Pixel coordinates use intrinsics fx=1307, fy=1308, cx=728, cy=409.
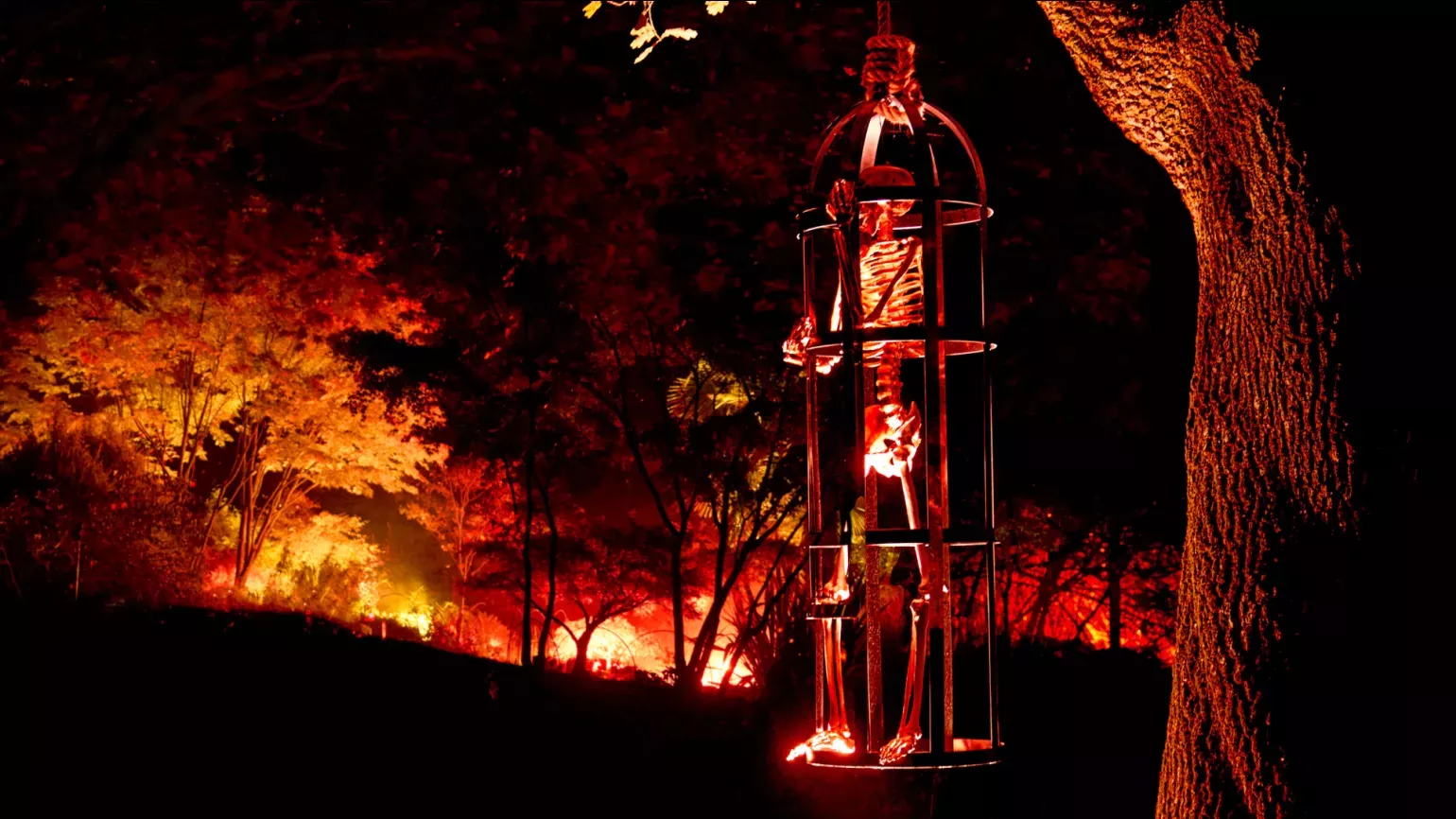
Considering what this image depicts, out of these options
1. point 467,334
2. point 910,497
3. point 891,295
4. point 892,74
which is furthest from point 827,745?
point 467,334

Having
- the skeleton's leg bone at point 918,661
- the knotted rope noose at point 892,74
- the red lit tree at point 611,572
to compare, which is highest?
the knotted rope noose at point 892,74

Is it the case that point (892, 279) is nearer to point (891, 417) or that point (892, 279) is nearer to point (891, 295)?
point (891, 295)

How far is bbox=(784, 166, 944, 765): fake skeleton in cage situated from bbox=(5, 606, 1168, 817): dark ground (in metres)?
4.93

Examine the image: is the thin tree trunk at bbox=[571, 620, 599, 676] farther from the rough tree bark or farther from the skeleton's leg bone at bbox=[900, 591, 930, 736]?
the skeleton's leg bone at bbox=[900, 591, 930, 736]

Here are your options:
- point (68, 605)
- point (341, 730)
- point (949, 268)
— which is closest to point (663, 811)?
point (341, 730)

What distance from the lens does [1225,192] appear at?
10.1 feet

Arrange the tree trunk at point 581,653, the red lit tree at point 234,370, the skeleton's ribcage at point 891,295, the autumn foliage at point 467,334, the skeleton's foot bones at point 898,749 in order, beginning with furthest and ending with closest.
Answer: the red lit tree at point 234,370, the tree trunk at point 581,653, the autumn foliage at point 467,334, the skeleton's ribcage at point 891,295, the skeleton's foot bones at point 898,749

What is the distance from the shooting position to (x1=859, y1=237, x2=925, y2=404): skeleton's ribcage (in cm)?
276

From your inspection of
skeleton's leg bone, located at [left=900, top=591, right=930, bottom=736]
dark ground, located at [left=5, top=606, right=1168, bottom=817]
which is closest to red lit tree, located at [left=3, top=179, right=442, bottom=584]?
dark ground, located at [left=5, top=606, right=1168, bottom=817]

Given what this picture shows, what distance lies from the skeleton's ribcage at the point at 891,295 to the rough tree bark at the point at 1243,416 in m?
0.83

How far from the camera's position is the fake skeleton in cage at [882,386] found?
2646mm

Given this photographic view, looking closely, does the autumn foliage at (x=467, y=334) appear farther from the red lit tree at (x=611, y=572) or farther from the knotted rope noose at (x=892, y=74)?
the knotted rope noose at (x=892, y=74)

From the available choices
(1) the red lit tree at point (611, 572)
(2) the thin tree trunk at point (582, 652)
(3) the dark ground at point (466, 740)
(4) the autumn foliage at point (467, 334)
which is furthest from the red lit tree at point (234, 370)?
(3) the dark ground at point (466, 740)

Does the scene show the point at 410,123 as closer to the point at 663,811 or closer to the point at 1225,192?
the point at 663,811
